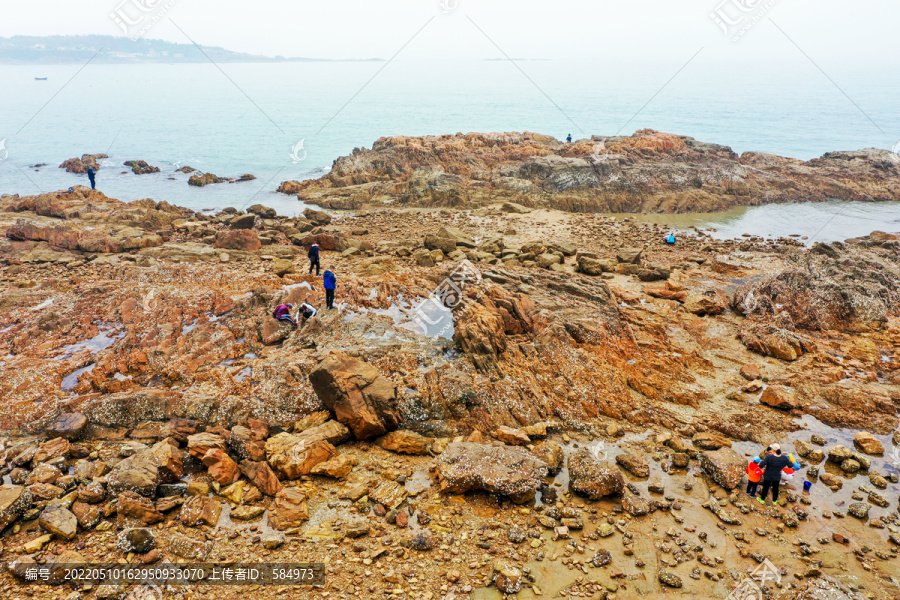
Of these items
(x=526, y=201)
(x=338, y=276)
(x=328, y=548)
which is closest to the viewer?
(x=328, y=548)

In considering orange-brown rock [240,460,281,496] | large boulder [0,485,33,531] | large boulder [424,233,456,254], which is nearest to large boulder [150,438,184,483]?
orange-brown rock [240,460,281,496]

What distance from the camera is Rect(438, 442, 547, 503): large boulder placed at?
7.73 m

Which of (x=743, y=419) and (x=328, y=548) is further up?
(x=743, y=419)

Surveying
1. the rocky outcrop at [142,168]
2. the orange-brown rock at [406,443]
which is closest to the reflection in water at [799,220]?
the orange-brown rock at [406,443]

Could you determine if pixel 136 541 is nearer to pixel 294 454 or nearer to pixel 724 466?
pixel 294 454

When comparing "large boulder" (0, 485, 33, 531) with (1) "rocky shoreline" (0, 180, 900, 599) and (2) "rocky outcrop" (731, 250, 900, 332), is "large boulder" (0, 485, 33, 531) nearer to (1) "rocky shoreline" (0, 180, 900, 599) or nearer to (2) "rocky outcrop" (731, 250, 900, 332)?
(1) "rocky shoreline" (0, 180, 900, 599)

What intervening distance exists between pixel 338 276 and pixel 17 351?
896 cm

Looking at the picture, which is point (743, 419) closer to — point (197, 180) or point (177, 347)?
point (177, 347)

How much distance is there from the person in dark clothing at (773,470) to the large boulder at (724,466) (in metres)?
0.42

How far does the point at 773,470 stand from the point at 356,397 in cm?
750

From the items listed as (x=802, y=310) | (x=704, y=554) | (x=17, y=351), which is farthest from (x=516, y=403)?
(x=17, y=351)

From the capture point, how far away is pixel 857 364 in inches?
481

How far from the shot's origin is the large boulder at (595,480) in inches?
309

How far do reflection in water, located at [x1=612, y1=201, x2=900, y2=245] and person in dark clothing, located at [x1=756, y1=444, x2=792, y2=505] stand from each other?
20589 mm
